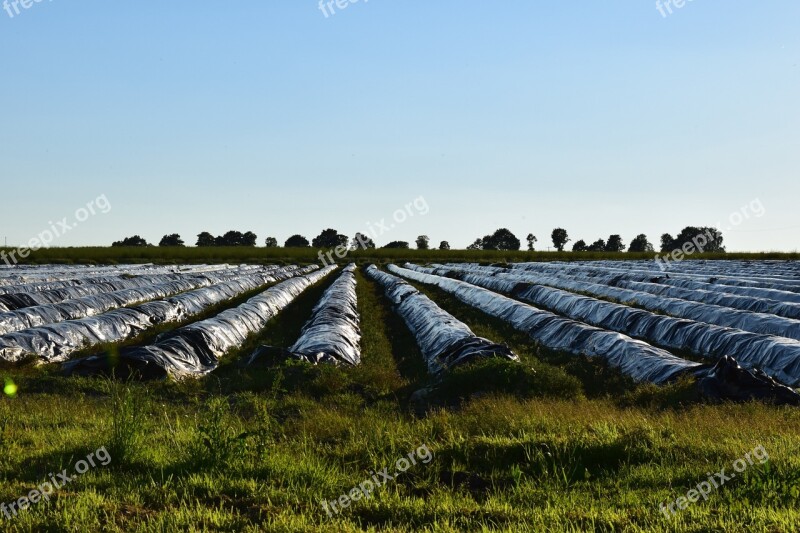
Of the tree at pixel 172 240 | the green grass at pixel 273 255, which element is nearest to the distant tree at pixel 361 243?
the green grass at pixel 273 255

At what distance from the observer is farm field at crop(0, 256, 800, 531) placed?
4.76 m

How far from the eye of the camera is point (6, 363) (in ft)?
39.0

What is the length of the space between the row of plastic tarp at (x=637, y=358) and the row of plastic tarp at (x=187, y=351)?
698cm

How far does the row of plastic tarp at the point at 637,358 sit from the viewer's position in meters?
9.20

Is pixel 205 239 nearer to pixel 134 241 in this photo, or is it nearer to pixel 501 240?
pixel 134 241

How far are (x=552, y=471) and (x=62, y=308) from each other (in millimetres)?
15585

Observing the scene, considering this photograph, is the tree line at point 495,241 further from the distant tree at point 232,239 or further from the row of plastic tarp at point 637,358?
the row of plastic tarp at point 637,358

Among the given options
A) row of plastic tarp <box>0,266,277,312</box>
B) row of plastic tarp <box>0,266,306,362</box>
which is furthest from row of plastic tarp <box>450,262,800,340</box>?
row of plastic tarp <box>0,266,277,312</box>

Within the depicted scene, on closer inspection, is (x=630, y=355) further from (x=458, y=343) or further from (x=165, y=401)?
(x=165, y=401)

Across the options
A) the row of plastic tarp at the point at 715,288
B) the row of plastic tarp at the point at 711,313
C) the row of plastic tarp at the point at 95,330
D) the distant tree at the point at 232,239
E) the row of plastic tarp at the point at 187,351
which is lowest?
the row of plastic tarp at the point at 715,288

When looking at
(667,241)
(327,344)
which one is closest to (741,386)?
(327,344)

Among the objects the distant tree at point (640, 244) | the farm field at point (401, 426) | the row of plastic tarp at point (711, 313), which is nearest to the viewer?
the farm field at point (401, 426)

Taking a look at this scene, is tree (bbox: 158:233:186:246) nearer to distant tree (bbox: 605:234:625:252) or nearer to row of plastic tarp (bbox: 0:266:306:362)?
distant tree (bbox: 605:234:625:252)

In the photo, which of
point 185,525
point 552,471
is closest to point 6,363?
point 185,525
